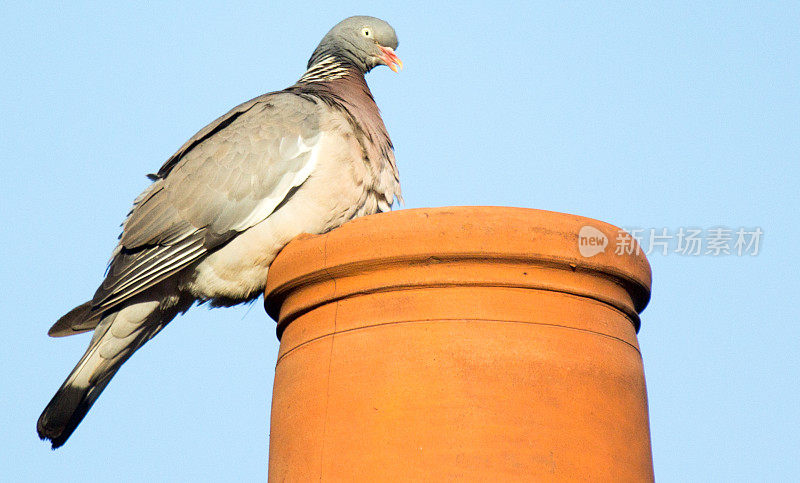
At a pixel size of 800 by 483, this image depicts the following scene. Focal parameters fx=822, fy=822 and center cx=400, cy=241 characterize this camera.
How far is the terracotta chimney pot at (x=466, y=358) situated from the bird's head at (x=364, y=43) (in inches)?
94.3

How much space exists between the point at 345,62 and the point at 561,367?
2817 millimetres

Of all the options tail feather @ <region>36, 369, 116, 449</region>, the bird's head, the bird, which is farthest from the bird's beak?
tail feather @ <region>36, 369, 116, 449</region>

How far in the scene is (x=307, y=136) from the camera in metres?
3.45

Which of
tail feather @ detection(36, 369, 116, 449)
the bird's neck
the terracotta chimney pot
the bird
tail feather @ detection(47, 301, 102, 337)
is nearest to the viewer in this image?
the terracotta chimney pot

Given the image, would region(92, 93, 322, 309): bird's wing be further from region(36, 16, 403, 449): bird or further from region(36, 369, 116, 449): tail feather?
region(36, 369, 116, 449): tail feather

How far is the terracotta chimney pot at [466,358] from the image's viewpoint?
1.96 m

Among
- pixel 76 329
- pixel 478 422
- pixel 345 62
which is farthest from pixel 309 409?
pixel 345 62

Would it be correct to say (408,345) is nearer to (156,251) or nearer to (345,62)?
(156,251)

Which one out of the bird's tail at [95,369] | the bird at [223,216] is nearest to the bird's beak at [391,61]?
the bird at [223,216]

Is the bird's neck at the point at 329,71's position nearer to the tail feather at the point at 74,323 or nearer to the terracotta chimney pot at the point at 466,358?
the tail feather at the point at 74,323

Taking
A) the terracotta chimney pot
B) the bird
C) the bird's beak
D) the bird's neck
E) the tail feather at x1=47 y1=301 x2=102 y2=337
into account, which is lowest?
the terracotta chimney pot

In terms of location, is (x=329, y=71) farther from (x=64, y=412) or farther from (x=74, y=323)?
(x=64, y=412)

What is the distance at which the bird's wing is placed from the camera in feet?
10.8

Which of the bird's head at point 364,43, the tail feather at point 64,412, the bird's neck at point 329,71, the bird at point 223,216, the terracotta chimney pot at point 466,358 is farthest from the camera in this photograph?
the bird's head at point 364,43
